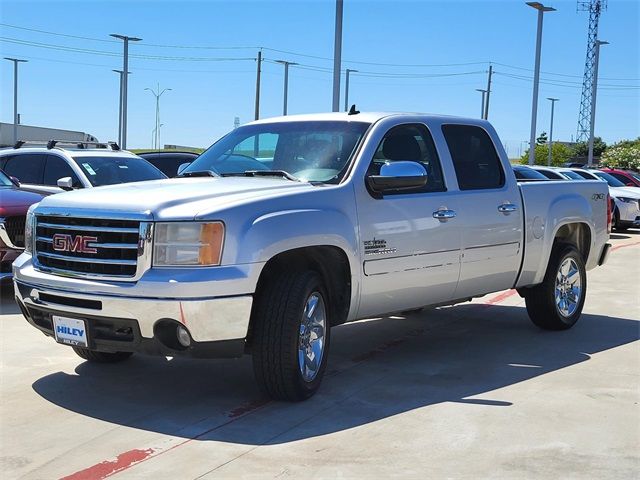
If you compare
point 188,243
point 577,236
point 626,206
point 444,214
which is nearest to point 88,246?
point 188,243

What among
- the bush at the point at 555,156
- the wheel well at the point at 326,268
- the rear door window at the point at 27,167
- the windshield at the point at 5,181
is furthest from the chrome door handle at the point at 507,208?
the bush at the point at 555,156

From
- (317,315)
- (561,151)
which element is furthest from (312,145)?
(561,151)

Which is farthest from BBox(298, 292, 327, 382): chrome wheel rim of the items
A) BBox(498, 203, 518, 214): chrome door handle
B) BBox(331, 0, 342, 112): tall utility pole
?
BBox(331, 0, 342, 112): tall utility pole

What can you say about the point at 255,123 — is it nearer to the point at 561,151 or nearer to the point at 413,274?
the point at 413,274

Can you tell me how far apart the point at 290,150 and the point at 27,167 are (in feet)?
22.0

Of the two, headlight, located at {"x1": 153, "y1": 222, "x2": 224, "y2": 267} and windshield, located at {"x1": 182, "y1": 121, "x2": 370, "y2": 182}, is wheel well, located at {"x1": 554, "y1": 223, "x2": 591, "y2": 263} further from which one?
headlight, located at {"x1": 153, "y1": 222, "x2": 224, "y2": 267}

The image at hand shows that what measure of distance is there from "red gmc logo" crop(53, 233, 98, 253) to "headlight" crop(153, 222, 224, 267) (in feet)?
1.58

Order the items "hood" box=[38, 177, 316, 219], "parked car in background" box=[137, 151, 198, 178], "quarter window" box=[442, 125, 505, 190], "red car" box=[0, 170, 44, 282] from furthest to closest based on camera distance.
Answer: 1. "parked car in background" box=[137, 151, 198, 178]
2. "red car" box=[0, 170, 44, 282]
3. "quarter window" box=[442, 125, 505, 190]
4. "hood" box=[38, 177, 316, 219]

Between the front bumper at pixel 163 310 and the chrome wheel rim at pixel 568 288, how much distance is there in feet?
13.3

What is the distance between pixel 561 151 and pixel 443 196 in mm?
83867

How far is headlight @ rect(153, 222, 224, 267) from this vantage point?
497 cm

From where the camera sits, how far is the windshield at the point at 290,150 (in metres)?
6.12

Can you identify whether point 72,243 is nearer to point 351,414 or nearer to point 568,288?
point 351,414

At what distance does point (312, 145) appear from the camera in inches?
250
